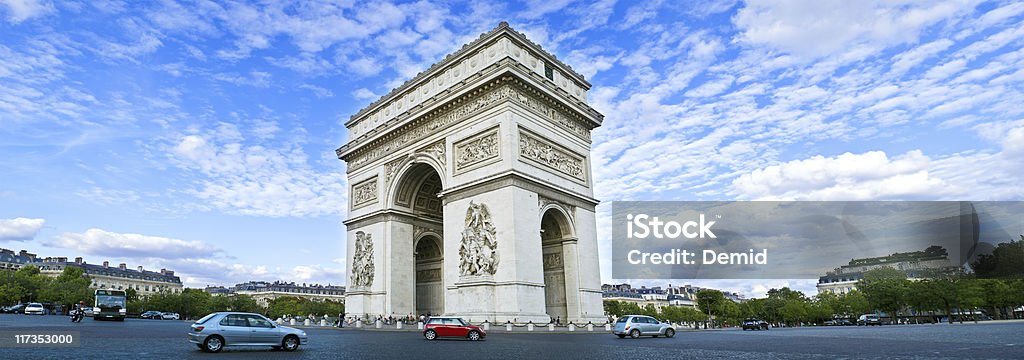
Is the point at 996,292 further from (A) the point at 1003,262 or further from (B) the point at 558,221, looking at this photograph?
(B) the point at 558,221

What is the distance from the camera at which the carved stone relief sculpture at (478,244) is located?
2606 centimetres

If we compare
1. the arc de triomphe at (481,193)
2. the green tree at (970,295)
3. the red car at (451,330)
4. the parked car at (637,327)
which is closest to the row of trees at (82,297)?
the arc de triomphe at (481,193)

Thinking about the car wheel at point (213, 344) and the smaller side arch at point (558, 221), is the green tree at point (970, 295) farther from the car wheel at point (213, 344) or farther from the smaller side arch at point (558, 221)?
the car wheel at point (213, 344)

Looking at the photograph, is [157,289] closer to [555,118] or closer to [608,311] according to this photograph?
[608,311]

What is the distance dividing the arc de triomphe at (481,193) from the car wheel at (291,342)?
11.7 m

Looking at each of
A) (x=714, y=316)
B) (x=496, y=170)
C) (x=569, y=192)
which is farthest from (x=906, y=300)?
(x=496, y=170)

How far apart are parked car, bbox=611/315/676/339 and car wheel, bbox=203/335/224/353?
43.1 feet

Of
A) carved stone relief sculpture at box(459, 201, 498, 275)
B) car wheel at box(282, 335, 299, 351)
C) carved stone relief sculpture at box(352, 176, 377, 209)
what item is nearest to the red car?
car wheel at box(282, 335, 299, 351)

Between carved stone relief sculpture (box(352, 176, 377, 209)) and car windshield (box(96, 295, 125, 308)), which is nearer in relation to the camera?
carved stone relief sculpture (box(352, 176, 377, 209))

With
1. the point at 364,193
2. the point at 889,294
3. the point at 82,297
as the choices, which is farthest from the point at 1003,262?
the point at 82,297

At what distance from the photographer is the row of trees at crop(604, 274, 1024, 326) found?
5459cm

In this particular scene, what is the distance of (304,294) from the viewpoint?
150 m

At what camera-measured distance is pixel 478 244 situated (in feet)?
87.7

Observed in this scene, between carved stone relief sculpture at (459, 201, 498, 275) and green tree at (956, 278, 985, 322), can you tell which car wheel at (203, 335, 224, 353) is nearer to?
carved stone relief sculpture at (459, 201, 498, 275)
